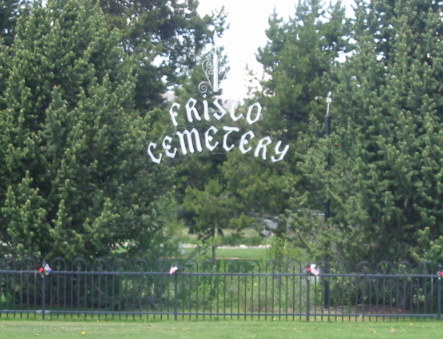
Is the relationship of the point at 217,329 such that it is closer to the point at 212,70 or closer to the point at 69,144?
the point at 69,144

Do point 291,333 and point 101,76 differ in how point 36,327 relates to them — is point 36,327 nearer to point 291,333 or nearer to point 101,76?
point 291,333

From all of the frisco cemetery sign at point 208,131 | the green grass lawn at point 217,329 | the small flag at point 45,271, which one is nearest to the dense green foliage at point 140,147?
the frisco cemetery sign at point 208,131

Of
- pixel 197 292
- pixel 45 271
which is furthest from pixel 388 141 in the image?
Answer: pixel 45 271

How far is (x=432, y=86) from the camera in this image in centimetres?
1402

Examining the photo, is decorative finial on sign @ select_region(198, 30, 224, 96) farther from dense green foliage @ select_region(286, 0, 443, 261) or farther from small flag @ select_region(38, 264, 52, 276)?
small flag @ select_region(38, 264, 52, 276)

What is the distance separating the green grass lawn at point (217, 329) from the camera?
446 inches

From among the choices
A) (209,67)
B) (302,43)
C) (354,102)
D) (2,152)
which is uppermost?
(302,43)

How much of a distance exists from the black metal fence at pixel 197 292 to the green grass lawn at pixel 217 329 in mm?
351

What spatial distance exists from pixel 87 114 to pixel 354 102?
16.8 ft

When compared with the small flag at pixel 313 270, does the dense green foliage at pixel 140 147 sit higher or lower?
higher

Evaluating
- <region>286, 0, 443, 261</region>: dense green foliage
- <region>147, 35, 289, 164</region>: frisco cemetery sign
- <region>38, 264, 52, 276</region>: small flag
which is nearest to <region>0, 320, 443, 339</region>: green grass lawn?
<region>38, 264, 52, 276</region>: small flag

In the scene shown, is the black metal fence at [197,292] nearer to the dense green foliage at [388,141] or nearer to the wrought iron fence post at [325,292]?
the wrought iron fence post at [325,292]

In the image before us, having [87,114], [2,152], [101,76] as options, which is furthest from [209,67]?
[2,152]

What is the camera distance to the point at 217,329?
11977 millimetres
